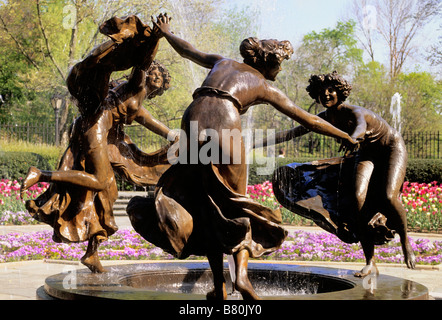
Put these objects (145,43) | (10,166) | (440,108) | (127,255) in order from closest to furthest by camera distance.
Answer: (145,43)
(127,255)
(10,166)
(440,108)

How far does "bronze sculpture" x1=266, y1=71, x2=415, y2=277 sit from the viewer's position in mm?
5040

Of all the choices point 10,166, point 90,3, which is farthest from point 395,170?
point 90,3

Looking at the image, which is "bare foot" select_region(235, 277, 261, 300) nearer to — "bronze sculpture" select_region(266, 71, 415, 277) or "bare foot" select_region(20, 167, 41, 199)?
"bronze sculpture" select_region(266, 71, 415, 277)

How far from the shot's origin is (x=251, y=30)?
2828cm

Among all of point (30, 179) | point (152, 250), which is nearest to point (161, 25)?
point (30, 179)

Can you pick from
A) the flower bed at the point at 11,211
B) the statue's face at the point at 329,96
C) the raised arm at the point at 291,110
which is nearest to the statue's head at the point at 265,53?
the raised arm at the point at 291,110

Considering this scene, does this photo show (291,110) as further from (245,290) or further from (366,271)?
(366,271)

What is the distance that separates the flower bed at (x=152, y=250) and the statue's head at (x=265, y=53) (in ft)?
15.6

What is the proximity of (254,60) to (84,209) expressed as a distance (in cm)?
201

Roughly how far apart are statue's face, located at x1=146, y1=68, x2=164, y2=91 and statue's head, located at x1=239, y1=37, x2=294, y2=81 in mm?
1473

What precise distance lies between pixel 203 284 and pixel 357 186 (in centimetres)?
169

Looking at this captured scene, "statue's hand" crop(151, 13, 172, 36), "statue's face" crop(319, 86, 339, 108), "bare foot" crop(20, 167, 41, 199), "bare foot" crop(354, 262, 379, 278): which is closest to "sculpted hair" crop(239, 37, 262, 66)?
"statue's hand" crop(151, 13, 172, 36)

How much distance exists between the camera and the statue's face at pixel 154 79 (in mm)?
5359

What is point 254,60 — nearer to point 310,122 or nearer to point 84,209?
point 310,122
